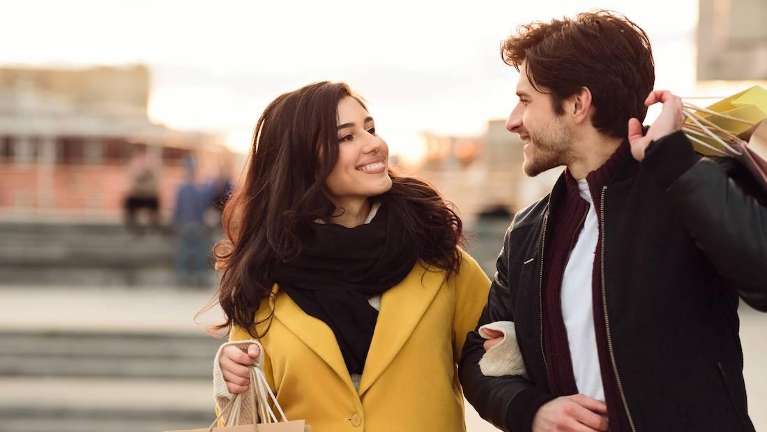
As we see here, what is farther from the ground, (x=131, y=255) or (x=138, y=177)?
(x=138, y=177)

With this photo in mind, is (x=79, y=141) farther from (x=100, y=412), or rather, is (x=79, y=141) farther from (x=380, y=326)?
(x=380, y=326)

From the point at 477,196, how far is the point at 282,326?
18.3 m

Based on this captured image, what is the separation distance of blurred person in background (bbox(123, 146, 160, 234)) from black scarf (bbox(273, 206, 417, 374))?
12211 millimetres

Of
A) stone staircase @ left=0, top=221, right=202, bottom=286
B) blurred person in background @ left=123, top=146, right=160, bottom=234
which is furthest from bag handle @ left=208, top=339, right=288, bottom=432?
blurred person in background @ left=123, top=146, right=160, bottom=234

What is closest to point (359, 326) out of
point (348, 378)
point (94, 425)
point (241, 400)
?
point (348, 378)

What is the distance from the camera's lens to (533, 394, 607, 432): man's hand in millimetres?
2156

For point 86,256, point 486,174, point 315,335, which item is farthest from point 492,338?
point 486,174

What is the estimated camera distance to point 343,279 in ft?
9.14

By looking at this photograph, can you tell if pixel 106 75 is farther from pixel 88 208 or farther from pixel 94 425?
pixel 94 425

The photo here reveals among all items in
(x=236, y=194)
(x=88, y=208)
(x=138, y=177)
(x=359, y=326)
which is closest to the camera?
(x=359, y=326)

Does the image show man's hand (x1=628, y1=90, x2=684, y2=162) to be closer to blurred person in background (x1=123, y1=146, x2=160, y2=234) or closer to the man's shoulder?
the man's shoulder

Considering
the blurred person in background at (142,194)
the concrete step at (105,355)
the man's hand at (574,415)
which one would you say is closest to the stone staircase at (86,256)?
the blurred person in background at (142,194)

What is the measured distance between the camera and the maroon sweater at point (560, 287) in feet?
7.06

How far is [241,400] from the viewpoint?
2535 millimetres
